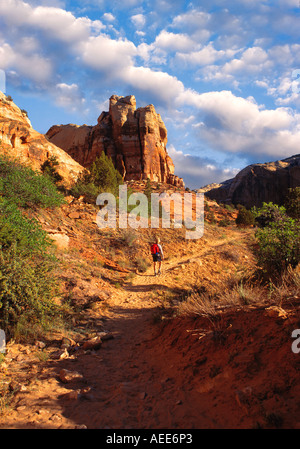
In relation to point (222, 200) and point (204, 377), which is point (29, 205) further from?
point (222, 200)

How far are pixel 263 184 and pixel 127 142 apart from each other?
38.6 m

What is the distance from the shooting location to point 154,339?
4918mm

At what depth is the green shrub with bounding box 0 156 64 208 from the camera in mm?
10352

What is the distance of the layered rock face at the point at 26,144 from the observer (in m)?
22.6

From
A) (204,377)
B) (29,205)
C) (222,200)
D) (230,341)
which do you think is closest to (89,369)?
(204,377)

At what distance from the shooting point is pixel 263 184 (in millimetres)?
65438

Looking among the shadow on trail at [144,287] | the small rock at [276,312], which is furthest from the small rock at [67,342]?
the shadow on trail at [144,287]

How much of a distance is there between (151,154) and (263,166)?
35.9 metres

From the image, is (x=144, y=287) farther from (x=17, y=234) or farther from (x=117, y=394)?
(x=117, y=394)

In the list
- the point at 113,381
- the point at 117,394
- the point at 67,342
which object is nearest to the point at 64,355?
the point at 67,342

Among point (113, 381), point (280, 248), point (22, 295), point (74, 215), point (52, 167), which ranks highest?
point (52, 167)

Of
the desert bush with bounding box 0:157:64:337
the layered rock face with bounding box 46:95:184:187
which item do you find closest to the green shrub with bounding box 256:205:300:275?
the desert bush with bounding box 0:157:64:337

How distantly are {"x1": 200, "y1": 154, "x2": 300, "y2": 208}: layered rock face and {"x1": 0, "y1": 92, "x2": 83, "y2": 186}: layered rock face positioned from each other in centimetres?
5233

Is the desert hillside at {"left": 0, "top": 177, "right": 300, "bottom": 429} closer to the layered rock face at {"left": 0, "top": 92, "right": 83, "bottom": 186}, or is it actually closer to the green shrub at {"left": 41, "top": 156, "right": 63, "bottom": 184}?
the green shrub at {"left": 41, "top": 156, "right": 63, "bottom": 184}
